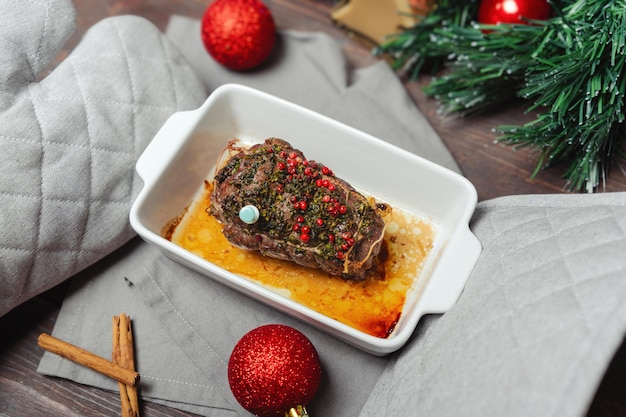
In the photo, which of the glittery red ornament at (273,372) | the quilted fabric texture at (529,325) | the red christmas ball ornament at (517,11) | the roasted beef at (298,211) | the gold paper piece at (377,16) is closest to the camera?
the quilted fabric texture at (529,325)

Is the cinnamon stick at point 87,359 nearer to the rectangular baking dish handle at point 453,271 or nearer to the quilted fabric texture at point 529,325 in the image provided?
the quilted fabric texture at point 529,325

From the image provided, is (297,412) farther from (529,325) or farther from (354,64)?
(354,64)

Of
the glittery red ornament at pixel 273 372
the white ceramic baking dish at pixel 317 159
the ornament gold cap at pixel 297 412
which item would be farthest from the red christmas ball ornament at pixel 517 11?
the ornament gold cap at pixel 297 412

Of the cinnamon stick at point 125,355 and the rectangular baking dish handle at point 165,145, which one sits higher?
the rectangular baking dish handle at point 165,145

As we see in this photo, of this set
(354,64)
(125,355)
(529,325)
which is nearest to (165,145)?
(125,355)

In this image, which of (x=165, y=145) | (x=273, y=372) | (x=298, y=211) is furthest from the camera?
(x=165, y=145)

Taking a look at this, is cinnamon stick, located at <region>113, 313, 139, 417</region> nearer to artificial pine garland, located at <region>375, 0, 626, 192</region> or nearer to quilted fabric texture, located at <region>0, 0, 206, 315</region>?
quilted fabric texture, located at <region>0, 0, 206, 315</region>
